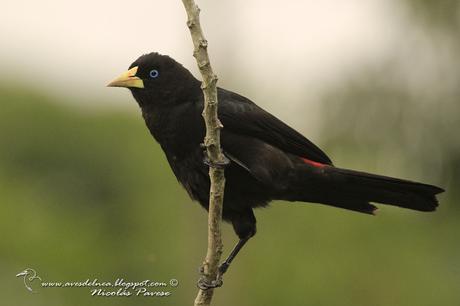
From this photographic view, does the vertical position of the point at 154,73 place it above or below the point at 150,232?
above

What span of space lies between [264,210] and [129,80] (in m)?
6.20

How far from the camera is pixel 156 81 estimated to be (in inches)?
267

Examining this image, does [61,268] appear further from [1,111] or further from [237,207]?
[237,207]

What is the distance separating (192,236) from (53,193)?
3271mm

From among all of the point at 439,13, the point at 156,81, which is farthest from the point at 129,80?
the point at 439,13

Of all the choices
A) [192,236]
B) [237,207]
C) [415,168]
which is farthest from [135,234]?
[237,207]

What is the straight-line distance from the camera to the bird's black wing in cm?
656

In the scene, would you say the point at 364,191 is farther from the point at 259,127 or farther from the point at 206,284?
the point at 206,284

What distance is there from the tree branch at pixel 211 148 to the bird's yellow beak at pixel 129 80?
1.05 meters

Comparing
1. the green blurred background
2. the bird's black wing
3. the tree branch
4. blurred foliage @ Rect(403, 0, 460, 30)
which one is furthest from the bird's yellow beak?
blurred foliage @ Rect(403, 0, 460, 30)

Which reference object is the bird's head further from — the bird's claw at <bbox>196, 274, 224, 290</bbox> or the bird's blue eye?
the bird's claw at <bbox>196, 274, 224, 290</bbox>

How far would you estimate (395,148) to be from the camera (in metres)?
11.4

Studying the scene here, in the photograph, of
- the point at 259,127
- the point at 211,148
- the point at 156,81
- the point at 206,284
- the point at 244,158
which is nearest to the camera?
the point at 211,148

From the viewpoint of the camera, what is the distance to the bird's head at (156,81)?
6688 millimetres
